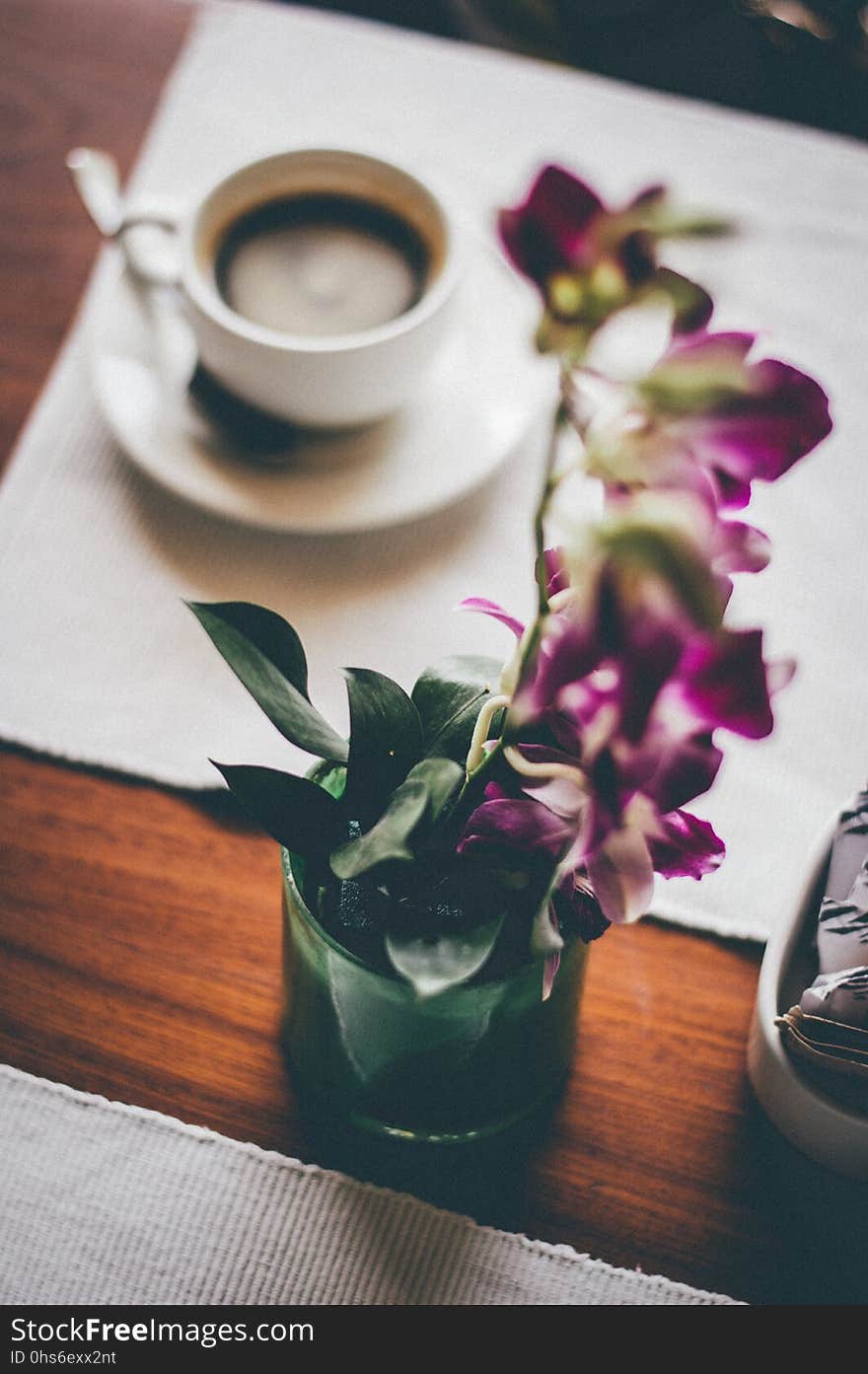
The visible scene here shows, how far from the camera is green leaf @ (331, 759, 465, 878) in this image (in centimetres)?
25

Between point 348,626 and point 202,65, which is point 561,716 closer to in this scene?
point 348,626

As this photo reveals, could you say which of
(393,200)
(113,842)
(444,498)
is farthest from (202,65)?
(113,842)

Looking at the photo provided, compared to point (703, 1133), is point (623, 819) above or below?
above

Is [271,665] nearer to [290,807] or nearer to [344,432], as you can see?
[290,807]

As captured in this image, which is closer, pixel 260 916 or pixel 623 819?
pixel 623 819

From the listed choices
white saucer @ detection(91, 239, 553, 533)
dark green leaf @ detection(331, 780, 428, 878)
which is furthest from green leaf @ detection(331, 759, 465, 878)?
white saucer @ detection(91, 239, 553, 533)

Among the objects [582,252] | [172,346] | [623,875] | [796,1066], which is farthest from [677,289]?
[172,346]

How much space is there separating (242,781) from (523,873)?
0.23 ft

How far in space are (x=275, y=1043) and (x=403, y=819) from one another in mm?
164

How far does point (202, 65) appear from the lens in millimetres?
654

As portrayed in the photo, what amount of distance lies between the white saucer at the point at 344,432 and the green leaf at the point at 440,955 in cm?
24

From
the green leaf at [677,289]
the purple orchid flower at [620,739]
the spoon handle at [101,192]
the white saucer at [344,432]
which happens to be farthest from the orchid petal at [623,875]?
the spoon handle at [101,192]

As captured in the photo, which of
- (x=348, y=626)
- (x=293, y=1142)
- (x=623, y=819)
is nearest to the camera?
(x=623, y=819)

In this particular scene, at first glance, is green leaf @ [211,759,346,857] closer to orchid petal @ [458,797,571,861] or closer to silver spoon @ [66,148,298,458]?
orchid petal @ [458,797,571,861]
